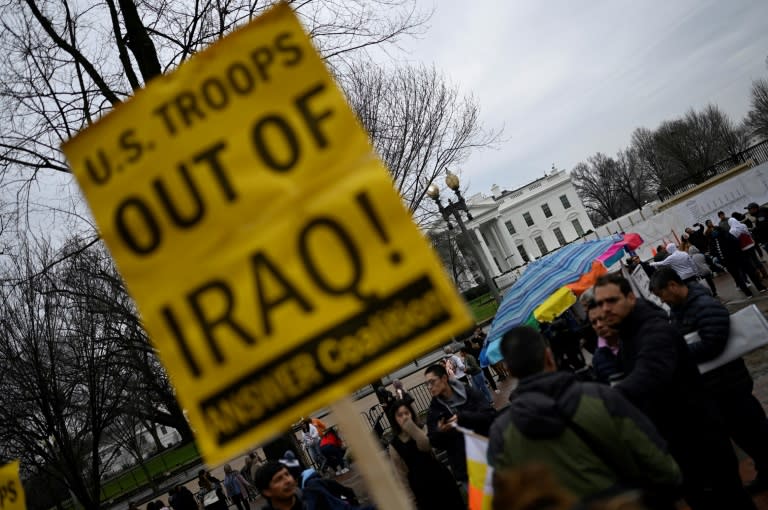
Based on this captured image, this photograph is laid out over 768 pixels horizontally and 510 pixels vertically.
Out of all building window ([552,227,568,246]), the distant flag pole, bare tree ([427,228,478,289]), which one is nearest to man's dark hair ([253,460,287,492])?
the distant flag pole

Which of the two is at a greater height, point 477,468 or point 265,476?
point 265,476

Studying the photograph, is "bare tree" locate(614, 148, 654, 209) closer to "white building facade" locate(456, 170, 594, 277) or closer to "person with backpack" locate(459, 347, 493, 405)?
"white building facade" locate(456, 170, 594, 277)

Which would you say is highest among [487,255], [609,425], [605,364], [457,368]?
[487,255]

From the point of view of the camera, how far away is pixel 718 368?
446 centimetres

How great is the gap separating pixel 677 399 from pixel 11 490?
4.35 m

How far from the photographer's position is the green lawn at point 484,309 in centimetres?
4241

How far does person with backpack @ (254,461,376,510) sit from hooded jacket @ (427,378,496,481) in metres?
0.97

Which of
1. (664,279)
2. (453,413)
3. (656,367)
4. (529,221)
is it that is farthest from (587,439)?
(529,221)

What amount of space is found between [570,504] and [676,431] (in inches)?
95.0

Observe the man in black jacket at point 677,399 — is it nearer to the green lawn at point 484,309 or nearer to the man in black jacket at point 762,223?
the man in black jacket at point 762,223

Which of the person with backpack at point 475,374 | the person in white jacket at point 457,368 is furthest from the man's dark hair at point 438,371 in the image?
the person with backpack at point 475,374

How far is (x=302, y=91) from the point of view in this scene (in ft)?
7.61

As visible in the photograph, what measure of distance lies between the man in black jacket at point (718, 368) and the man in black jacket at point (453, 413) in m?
1.64

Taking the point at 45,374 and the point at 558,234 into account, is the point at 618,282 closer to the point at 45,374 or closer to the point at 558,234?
the point at 45,374
